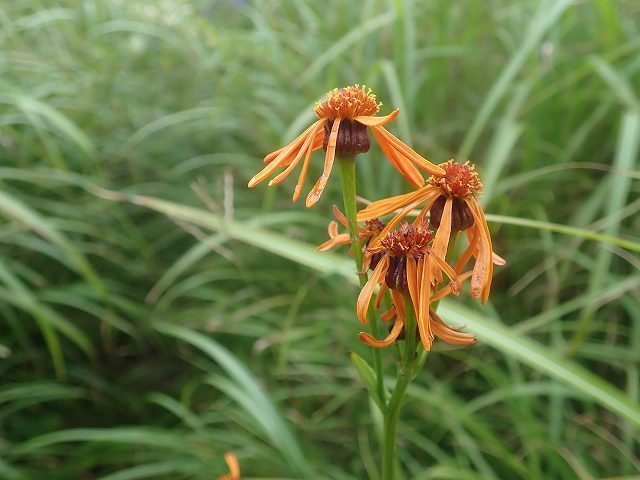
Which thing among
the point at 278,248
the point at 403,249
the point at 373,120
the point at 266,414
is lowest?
the point at 403,249

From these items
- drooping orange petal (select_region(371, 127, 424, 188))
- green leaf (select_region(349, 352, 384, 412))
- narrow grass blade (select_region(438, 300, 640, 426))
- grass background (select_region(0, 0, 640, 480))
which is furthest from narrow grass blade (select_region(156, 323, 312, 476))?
drooping orange petal (select_region(371, 127, 424, 188))

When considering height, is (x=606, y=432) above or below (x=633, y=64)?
below

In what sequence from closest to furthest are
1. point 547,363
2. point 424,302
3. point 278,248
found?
1. point 424,302
2. point 547,363
3. point 278,248

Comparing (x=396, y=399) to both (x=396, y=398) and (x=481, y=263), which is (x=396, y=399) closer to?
(x=396, y=398)

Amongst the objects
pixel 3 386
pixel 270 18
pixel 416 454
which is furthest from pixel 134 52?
pixel 416 454

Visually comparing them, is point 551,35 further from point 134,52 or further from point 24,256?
point 24,256

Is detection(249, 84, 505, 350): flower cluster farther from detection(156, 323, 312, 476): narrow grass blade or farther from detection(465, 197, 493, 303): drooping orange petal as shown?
detection(156, 323, 312, 476): narrow grass blade

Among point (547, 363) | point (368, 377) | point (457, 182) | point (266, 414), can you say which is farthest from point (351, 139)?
point (266, 414)
